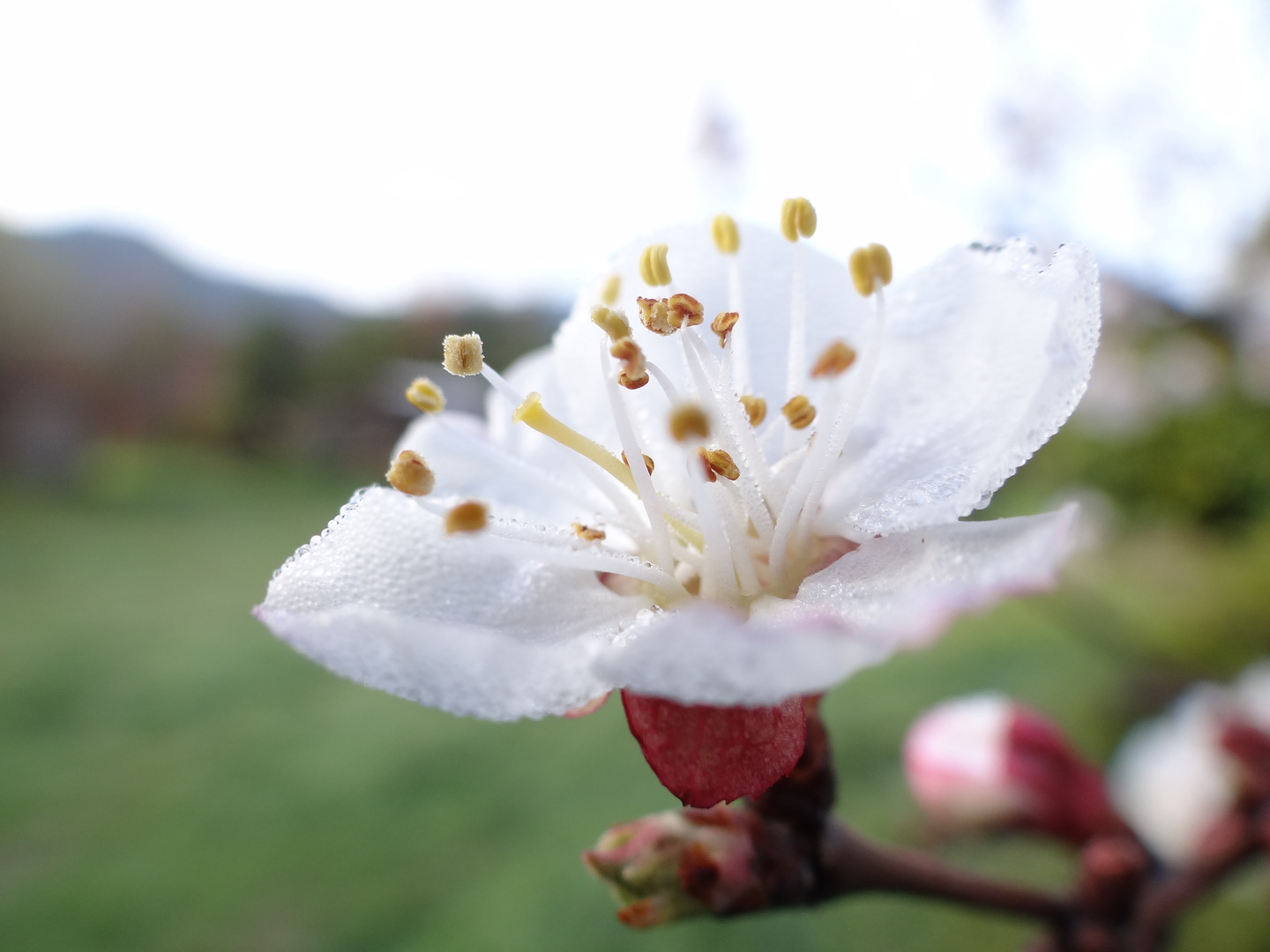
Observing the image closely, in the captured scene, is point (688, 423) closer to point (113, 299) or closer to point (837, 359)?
point (837, 359)

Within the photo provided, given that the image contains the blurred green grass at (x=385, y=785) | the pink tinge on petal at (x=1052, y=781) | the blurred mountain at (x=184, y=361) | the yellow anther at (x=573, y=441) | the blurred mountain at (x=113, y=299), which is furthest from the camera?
the blurred mountain at (x=113, y=299)

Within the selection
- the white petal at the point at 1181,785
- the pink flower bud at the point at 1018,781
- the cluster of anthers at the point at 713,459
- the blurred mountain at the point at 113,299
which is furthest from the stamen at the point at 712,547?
the blurred mountain at the point at 113,299

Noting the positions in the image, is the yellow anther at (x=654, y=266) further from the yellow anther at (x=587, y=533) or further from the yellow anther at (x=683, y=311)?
the yellow anther at (x=587, y=533)

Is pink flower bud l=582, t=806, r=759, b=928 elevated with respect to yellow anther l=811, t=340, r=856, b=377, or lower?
lower

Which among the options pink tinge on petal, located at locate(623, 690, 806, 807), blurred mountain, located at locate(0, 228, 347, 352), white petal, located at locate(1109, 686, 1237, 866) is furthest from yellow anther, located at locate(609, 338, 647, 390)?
blurred mountain, located at locate(0, 228, 347, 352)

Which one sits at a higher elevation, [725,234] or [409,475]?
[725,234]

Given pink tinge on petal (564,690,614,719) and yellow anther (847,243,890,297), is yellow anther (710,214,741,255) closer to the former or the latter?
yellow anther (847,243,890,297)

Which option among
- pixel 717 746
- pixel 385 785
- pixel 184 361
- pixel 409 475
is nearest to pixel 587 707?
pixel 717 746
